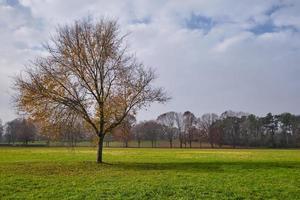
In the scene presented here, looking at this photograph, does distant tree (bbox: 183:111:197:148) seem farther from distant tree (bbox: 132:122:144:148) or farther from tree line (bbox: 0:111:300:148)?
distant tree (bbox: 132:122:144:148)

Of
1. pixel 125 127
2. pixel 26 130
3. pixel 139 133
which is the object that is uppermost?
pixel 26 130

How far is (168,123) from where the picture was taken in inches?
6939

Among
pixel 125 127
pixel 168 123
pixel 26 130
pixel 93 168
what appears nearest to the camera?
pixel 93 168

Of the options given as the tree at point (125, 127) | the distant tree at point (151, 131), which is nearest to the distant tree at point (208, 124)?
the distant tree at point (151, 131)

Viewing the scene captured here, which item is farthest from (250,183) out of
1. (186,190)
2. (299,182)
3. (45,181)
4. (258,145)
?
(258,145)

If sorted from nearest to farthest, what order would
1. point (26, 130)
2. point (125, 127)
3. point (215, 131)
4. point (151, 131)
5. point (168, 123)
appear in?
point (125, 127), point (26, 130), point (215, 131), point (151, 131), point (168, 123)

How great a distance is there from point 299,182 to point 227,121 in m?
146

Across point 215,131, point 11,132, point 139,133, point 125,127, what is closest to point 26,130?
point 125,127

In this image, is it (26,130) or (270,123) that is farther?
(270,123)

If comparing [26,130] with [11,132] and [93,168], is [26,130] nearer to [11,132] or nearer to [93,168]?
[11,132]

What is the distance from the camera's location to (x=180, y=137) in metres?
164

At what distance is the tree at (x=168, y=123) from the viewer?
551ft

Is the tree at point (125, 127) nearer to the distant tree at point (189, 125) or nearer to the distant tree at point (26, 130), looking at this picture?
the distant tree at point (26, 130)

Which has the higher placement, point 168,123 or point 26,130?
point 168,123
